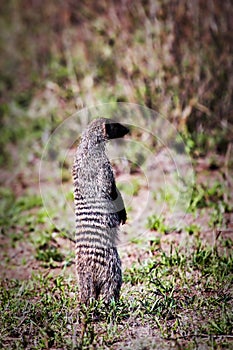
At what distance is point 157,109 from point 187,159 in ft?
2.45

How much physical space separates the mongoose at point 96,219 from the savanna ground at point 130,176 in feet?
0.60

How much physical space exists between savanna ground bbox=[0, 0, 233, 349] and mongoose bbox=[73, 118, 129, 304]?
0.18 m

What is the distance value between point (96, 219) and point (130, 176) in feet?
A: 8.19

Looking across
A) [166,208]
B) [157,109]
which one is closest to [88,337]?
[166,208]

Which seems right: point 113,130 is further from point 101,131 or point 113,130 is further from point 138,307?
point 138,307

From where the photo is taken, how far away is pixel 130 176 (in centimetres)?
614

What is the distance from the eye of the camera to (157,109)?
20.7 feet

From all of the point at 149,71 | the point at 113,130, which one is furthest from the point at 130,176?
the point at 113,130

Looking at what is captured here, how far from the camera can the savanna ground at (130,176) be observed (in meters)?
3.66

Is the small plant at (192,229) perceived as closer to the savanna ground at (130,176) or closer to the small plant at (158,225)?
the savanna ground at (130,176)

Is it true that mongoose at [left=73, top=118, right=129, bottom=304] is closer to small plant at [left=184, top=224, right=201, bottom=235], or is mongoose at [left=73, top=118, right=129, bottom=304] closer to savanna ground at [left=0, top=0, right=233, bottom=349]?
savanna ground at [left=0, top=0, right=233, bottom=349]

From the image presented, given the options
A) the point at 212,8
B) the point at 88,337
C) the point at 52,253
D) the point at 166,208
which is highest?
the point at 212,8

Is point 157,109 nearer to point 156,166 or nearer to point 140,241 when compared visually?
point 156,166

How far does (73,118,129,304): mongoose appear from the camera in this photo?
3.65 metres
